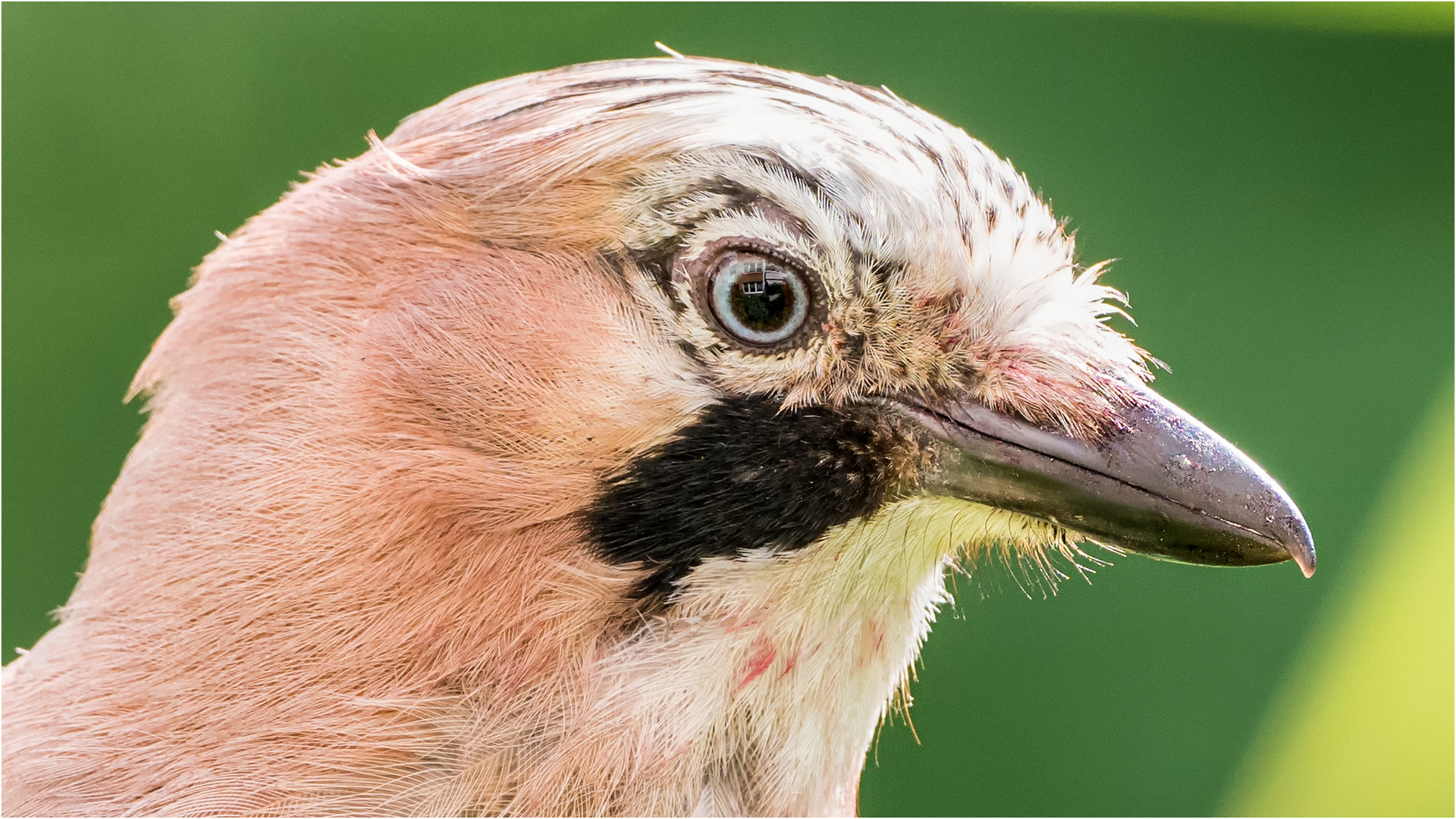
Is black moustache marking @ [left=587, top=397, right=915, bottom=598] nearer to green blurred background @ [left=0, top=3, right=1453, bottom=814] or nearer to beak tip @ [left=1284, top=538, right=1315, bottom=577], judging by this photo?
beak tip @ [left=1284, top=538, right=1315, bottom=577]

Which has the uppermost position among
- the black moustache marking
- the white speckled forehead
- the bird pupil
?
the white speckled forehead

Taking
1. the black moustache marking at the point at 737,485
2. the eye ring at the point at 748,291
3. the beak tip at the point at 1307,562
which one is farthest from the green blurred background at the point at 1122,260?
Answer: the eye ring at the point at 748,291

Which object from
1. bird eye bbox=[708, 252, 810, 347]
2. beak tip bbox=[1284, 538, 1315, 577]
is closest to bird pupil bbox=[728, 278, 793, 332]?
bird eye bbox=[708, 252, 810, 347]

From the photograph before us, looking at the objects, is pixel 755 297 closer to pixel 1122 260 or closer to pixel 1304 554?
pixel 1304 554

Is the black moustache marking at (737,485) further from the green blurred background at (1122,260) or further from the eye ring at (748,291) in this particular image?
the green blurred background at (1122,260)

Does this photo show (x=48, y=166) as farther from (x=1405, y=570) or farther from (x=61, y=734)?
(x=1405, y=570)

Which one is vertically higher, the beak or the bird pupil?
the bird pupil

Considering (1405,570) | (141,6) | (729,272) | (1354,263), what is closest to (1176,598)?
(1405,570)

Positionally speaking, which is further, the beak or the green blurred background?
the green blurred background
